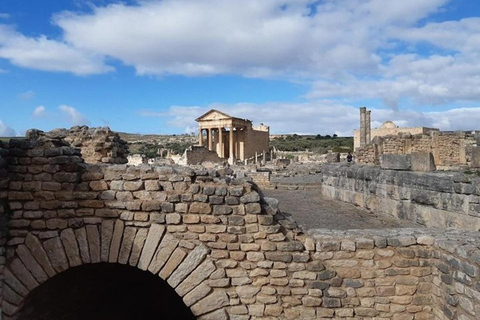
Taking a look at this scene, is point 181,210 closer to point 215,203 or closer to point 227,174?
point 215,203

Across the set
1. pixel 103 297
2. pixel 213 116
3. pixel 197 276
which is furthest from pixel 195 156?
pixel 197 276

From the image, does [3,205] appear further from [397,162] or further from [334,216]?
[397,162]

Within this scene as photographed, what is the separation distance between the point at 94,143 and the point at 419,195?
17.9 ft

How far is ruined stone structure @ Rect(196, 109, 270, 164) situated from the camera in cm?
4938

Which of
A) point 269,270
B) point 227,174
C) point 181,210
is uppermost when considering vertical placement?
point 227,174

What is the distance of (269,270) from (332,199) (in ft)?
21.3

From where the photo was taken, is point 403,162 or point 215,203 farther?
point 403,162

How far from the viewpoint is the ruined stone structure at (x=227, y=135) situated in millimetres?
49375

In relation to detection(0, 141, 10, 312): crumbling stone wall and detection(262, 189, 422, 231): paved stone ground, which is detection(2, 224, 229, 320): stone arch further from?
detection(262, 189, 422, 231): paved stone ground

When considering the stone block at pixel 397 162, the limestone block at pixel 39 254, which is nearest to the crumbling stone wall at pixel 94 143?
the limestone block at pixel 39 254

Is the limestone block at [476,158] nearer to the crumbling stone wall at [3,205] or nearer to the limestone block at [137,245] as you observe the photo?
the limestone block at [137,245]

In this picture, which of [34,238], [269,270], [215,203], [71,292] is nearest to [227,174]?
[215,203]

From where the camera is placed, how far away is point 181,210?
4820 millimetres

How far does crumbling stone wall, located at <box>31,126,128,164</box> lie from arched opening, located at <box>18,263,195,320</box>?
→ 1.75 m
